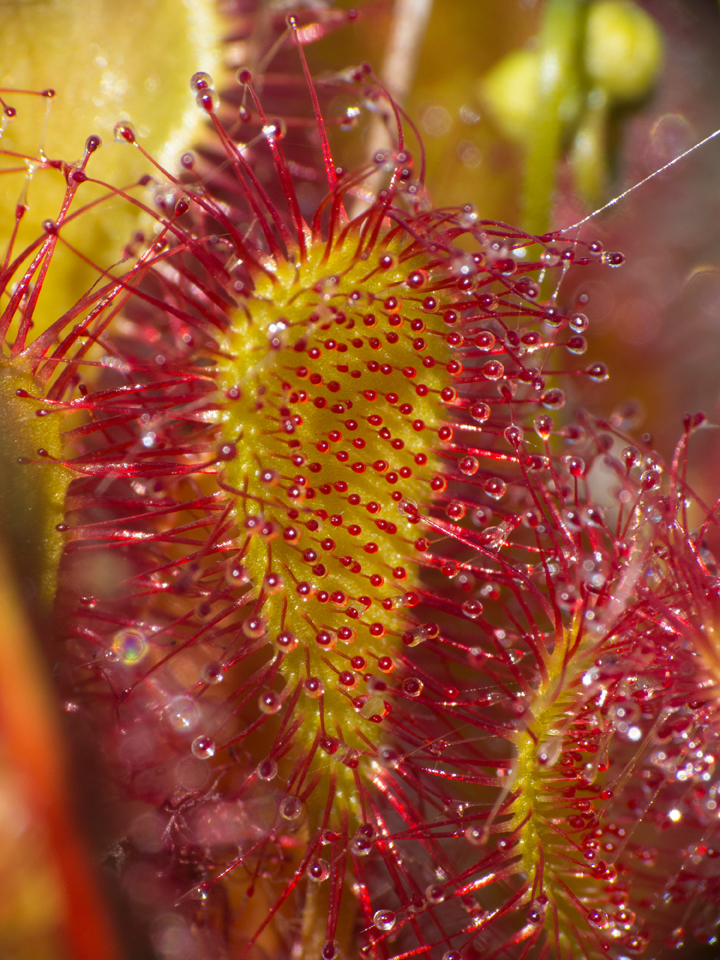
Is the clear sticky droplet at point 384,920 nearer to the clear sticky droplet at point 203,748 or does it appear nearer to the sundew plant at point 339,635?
the sundew plant at point 339,635

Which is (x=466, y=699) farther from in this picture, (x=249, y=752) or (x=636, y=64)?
(x=636, y=64)

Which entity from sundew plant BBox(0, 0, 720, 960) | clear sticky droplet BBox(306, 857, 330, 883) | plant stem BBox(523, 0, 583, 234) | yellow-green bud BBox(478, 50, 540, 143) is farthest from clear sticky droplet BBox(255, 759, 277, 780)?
yellow-green bud BBox(478, 50, 540, 143)

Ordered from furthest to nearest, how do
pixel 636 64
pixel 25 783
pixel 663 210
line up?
pixel 663 210 < pixel 636 64 < pixel 25 783

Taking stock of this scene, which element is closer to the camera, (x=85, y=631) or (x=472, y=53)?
(x=85, y=631)

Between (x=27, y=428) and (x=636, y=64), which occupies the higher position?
(x=636, y=64)

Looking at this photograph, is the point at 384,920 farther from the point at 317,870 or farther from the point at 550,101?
the point at 550,101

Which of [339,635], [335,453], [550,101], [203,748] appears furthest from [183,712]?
[550,101]

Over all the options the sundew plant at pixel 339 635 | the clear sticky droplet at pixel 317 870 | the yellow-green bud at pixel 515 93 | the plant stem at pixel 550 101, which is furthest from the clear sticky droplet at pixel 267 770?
the yellow-green bud at pixel 515 93

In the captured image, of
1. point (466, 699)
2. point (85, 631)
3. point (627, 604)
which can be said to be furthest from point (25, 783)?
point (627, 604)
